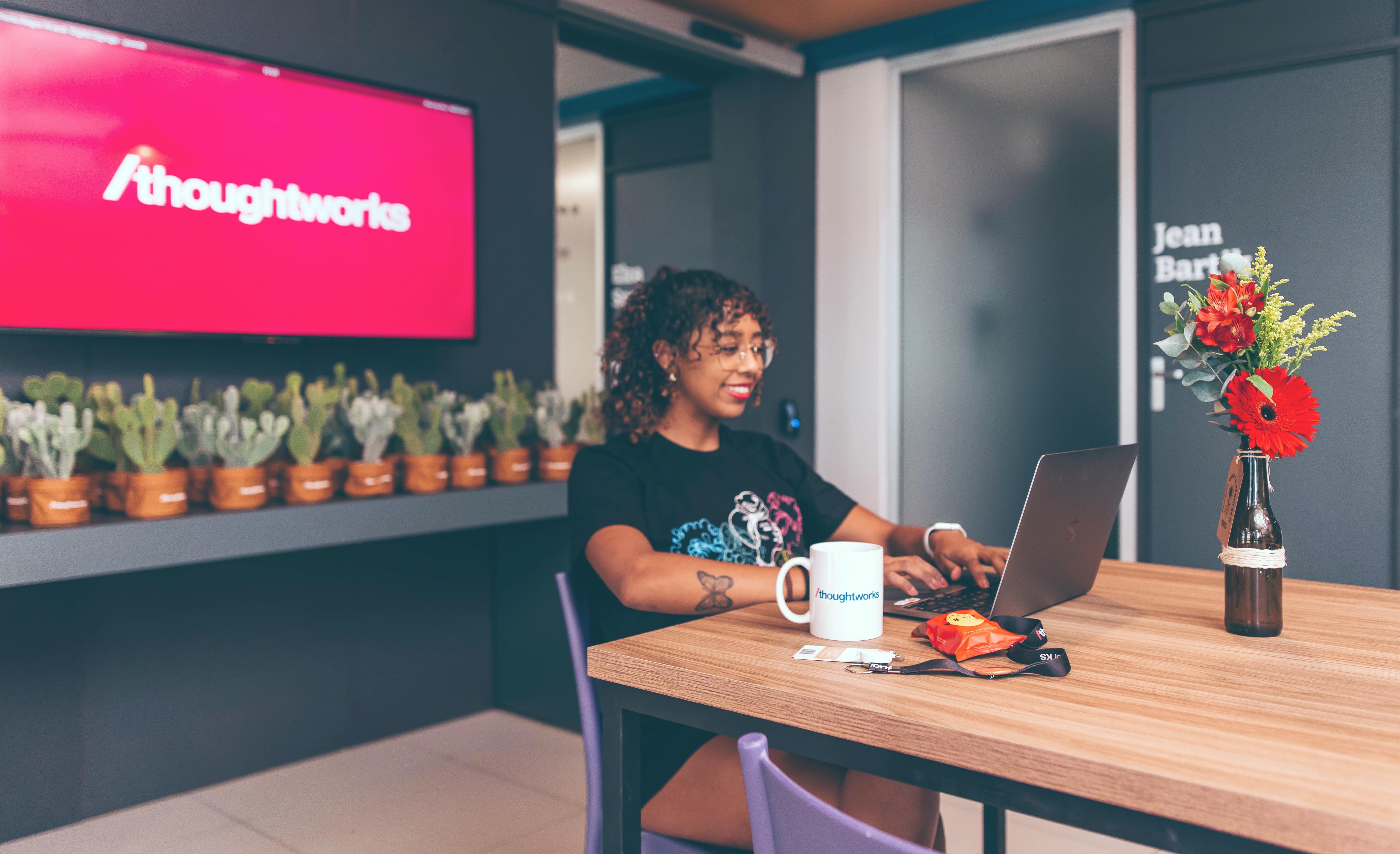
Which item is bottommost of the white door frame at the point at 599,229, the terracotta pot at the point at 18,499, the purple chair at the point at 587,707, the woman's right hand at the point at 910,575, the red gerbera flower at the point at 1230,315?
the purple chair at the point at 587,707

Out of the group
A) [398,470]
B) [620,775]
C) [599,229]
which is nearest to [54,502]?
[398,470]

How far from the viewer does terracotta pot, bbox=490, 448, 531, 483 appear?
2781 mm

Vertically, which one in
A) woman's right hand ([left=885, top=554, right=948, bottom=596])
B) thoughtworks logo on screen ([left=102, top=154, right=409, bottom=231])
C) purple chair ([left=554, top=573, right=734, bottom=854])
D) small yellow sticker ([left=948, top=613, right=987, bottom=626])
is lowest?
purple chair ([left=554, top=573, right=734, bottom=854])

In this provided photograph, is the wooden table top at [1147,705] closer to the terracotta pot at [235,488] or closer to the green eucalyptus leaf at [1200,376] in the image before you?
the green eucalyptus leaf at [1200,376]

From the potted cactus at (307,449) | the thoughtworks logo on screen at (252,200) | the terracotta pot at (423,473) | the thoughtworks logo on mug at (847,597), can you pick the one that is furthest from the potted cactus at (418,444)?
the thoughtworks logo on mug at (847,597)

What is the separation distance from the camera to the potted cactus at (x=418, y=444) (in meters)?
2.58

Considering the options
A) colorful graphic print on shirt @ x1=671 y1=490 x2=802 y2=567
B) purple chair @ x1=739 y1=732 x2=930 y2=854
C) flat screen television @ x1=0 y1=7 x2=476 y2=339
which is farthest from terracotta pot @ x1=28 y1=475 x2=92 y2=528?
purple chair @ x1=739 y1=732 x2=930 y2=854

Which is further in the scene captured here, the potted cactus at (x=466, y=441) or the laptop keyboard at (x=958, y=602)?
→ the potted cactus at (x=466, y=441)

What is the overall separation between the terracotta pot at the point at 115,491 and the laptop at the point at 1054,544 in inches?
64.7

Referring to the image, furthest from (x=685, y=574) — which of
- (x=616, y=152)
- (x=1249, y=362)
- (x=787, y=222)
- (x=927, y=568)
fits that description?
(x=616, y=152)

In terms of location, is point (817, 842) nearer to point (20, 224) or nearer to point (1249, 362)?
point (1249, 362)

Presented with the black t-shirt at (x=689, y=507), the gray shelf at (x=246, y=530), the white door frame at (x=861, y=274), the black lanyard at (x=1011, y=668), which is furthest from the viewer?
the white door frame at (x=861, y=274)

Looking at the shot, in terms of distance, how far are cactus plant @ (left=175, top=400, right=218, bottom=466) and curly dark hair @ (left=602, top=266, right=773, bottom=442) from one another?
1014 millimetres

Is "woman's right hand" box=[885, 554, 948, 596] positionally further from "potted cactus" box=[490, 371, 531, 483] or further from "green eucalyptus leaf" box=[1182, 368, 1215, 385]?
"potted cactus" box=[490, 371, 531, 483]
